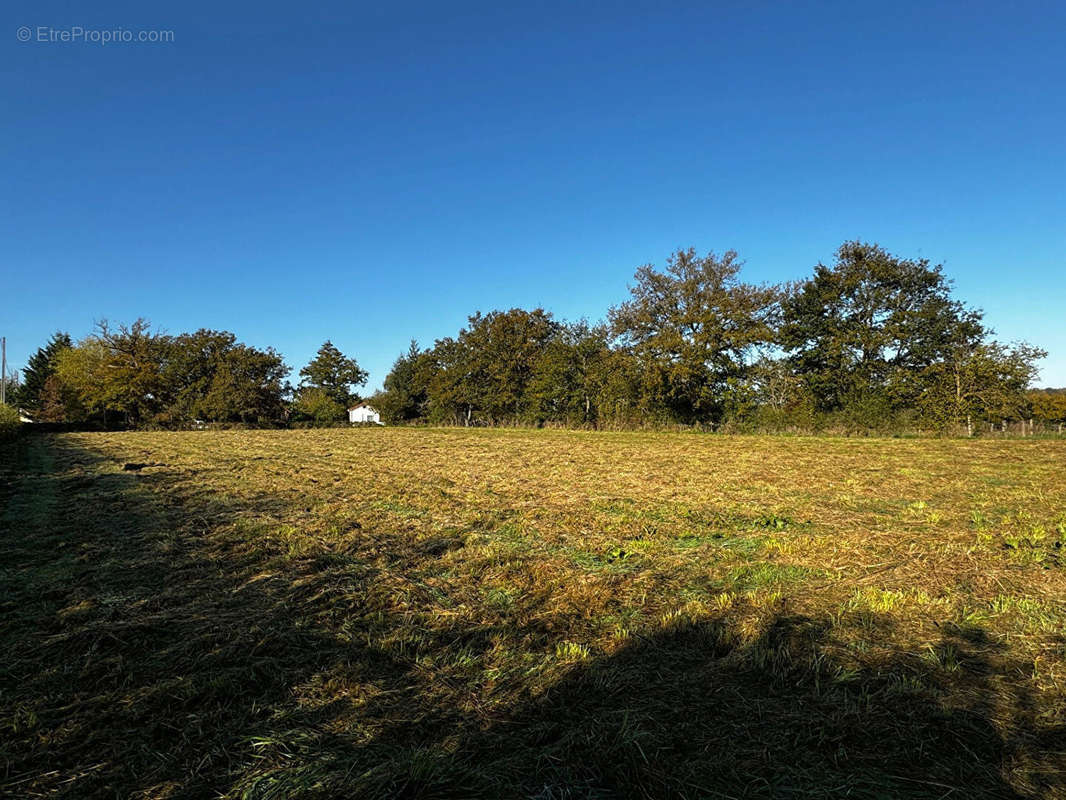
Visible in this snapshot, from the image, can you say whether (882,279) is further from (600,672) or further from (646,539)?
(600,672)

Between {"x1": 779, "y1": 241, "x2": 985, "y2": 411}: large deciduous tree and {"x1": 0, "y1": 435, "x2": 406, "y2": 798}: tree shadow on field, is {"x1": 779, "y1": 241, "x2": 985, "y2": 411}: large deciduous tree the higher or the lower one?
the higher one

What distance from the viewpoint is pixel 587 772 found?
6.48 ft

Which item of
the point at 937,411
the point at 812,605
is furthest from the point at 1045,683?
the point at 937,411

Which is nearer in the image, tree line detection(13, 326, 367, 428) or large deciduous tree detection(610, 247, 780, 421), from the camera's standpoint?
large deciduous tree detection(610, 247, 780, 421)

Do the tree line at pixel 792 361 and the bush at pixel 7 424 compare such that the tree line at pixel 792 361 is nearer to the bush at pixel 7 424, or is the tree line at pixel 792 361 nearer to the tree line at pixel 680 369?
the tree line at pixel 680 369

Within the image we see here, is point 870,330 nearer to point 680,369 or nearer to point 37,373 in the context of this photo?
point 680,369

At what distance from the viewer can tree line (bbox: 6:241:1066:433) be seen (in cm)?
2748

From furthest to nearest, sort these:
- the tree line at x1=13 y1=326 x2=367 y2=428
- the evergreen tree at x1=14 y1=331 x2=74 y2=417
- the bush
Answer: the evergreen tree at x1=14 y1=331 x2=74 y2=417, the tree line at x1=13 y1=326 x2=367 y2=428, the bush

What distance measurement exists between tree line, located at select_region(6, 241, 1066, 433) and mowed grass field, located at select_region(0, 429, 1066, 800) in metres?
25.0

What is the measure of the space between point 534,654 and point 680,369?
30.8 m

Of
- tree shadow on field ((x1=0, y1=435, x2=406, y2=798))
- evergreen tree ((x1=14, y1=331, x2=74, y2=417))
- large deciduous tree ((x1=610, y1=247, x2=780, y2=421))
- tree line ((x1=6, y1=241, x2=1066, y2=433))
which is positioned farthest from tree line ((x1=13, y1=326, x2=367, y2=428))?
tree shadow on field ((x1=0, y1=435, x2=406, y2=798))

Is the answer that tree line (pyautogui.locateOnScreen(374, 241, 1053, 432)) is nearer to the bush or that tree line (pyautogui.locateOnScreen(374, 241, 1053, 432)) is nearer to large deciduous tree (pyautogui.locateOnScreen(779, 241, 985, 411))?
large deciduous tree (pyautogui.locateOnScreen(779, 241, 985, 411))

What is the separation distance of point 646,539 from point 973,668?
3082 millimetres

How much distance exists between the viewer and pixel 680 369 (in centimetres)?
3195
